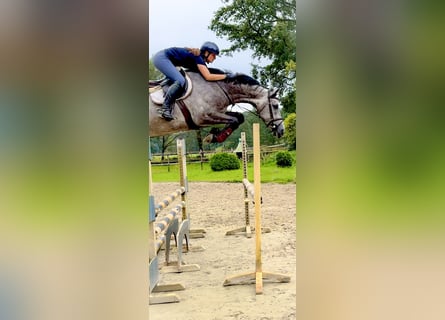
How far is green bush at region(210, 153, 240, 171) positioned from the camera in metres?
3.25

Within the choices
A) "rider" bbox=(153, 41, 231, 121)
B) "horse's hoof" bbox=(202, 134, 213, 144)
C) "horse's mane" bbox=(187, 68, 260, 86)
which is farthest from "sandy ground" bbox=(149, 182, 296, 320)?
"horse's mane" bbox=(187, 68, 260, 86)

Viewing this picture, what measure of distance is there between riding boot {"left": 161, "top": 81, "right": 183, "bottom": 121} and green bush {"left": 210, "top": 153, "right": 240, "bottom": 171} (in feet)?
1.92

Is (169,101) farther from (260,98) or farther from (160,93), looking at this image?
(260,98)

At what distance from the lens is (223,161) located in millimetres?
3268

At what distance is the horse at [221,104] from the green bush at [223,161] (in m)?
0.16

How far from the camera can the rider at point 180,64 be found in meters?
2.87

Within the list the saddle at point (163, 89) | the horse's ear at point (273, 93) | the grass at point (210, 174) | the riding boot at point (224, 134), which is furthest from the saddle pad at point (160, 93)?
the horse's ear at point (273, 93)

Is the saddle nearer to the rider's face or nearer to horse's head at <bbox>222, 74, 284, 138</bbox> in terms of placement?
the rider's face

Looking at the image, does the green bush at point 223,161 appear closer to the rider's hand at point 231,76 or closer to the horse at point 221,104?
the horse at point 221,104

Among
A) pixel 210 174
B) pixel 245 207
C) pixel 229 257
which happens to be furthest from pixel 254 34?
pixel 229 257

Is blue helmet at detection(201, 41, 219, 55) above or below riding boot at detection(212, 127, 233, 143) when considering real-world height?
above

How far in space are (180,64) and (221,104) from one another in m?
0.50
